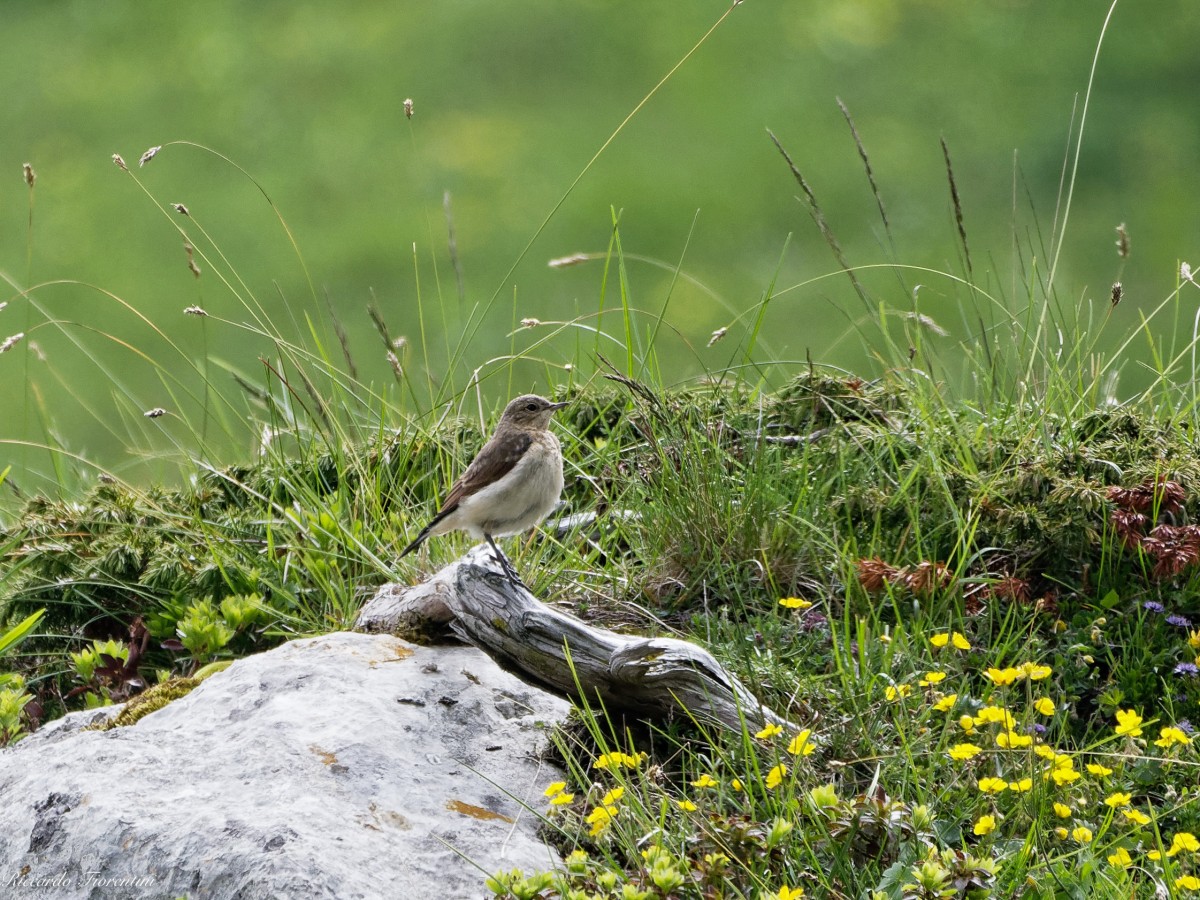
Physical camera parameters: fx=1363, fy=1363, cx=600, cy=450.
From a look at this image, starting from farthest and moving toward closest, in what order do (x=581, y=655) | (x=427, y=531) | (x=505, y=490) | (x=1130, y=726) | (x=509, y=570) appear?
(x=427, y=531) < (x=505, y=490) < (x=509, y=570) < (x=581, y=655) < (x=1130, y=726)

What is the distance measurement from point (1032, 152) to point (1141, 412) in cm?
738

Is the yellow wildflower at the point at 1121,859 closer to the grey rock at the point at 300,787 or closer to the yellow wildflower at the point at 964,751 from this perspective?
the yellow wildflower at the point at 964,751

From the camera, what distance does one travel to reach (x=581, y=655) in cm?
431

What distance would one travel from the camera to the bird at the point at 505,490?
5.14 meters

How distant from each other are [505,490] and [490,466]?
0.22 m

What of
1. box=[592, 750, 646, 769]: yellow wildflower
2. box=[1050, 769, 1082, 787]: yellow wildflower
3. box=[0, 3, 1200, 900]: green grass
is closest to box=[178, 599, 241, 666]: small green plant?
box=[0, 3, 1200, 900]: green grass

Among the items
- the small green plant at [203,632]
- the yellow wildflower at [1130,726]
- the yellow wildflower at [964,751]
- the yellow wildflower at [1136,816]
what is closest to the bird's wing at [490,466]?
the small green plant at [203,632]

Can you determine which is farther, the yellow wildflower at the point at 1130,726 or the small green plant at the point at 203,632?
the small green plant at the point at 203,632

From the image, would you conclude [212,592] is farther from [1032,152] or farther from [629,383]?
[1032,152]

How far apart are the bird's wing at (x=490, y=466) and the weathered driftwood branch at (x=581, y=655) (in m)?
0.54

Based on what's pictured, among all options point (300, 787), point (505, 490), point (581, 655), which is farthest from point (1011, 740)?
point (505, 490)

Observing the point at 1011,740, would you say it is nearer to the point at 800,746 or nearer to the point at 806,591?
the point at 800,746

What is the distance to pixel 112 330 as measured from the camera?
1227 cm

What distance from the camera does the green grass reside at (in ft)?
Answer: 11.7
